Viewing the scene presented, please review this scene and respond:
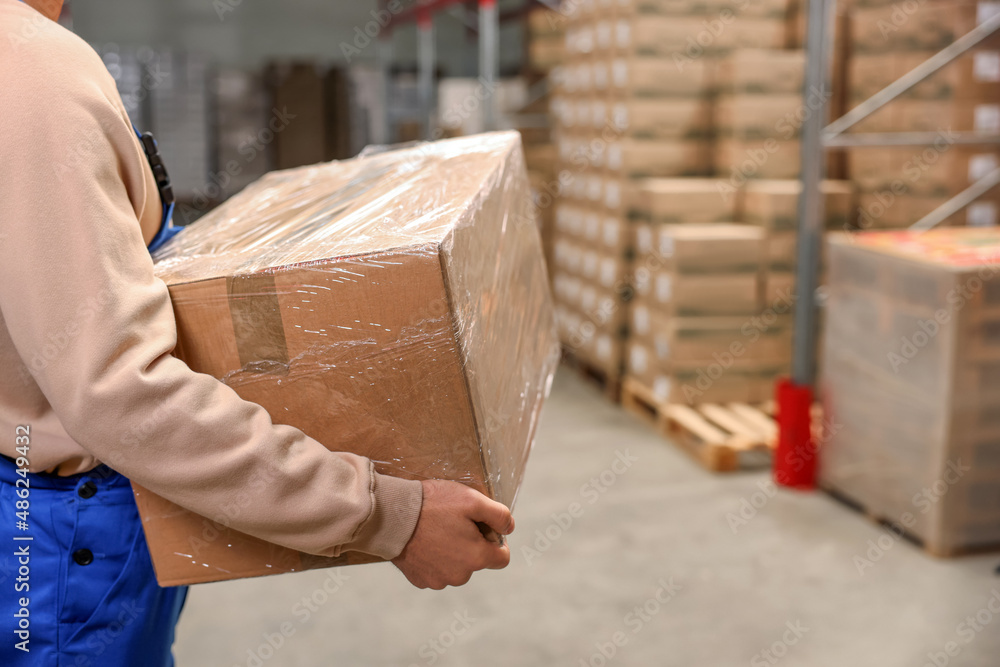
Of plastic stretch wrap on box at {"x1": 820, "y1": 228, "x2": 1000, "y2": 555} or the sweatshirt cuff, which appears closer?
the sweatshirt cuff

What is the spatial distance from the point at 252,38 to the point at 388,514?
11953 mm

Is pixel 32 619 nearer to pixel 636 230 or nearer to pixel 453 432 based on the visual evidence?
pixel 453 432

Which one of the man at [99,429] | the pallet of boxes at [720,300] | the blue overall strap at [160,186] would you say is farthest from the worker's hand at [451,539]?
the pallet of boxes at [720,300]

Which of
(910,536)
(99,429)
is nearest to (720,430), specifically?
(910,536)

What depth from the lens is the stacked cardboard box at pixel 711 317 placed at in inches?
189

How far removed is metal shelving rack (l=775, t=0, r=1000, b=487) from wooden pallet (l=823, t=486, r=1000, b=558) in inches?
9.0

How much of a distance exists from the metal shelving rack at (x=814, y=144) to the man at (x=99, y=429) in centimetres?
324

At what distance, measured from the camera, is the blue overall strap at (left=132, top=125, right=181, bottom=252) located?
1.42 m

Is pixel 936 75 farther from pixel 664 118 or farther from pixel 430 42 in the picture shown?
pixel 430 42

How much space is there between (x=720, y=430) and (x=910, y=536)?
4.30 ft

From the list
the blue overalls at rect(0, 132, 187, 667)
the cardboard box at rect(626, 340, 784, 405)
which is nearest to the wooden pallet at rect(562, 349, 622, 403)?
the cardboard box at rect(626, 340, 784, 405)

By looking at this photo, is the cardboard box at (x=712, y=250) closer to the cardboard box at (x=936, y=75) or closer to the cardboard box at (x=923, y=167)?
the cardboard box at (x=923, y=167)

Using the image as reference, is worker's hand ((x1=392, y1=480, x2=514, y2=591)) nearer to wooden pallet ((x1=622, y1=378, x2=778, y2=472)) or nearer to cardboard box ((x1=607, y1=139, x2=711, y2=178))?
wooden pallet ((x1=622, y1=378, x2=778, y2=472))

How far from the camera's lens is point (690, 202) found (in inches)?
198
